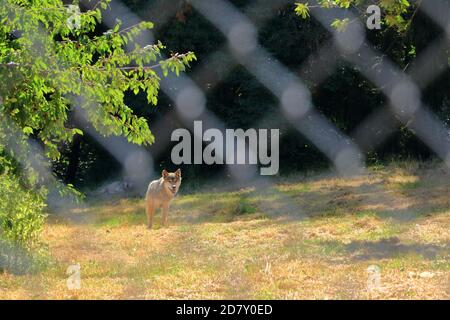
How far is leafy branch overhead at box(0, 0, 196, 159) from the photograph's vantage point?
948cm

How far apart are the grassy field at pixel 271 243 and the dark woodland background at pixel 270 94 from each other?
198cm

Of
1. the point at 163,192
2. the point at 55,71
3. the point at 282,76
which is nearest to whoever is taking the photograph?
the point at 55,71

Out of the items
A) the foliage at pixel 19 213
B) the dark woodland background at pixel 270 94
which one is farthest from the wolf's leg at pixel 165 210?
the dark woodland background at pixel 270 94

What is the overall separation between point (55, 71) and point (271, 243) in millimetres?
6758

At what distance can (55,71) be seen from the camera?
9477mm

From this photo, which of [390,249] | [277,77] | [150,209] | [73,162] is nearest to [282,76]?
[277,77]

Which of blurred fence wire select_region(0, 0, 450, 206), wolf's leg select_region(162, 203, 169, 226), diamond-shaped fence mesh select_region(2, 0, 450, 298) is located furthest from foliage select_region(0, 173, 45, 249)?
diamond-shaped fence mesh select_region(2, 0, 450, 298)

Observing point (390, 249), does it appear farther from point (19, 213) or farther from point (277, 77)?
point (277, 77)

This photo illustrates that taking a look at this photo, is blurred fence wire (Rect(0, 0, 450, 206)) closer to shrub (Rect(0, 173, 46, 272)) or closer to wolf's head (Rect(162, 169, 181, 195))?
wolf's head (Rect(162, 169, 181, 195))

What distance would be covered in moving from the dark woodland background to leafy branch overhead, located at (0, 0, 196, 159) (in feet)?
51.4

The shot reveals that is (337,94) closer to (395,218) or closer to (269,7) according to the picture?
(269,7)

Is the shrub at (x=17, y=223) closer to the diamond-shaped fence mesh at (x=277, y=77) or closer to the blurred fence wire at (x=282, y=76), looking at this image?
the blurred fence wire at (x=282, y=76)

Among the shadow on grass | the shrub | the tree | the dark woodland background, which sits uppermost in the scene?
the dark woodland background

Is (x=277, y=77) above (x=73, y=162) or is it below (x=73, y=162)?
above
